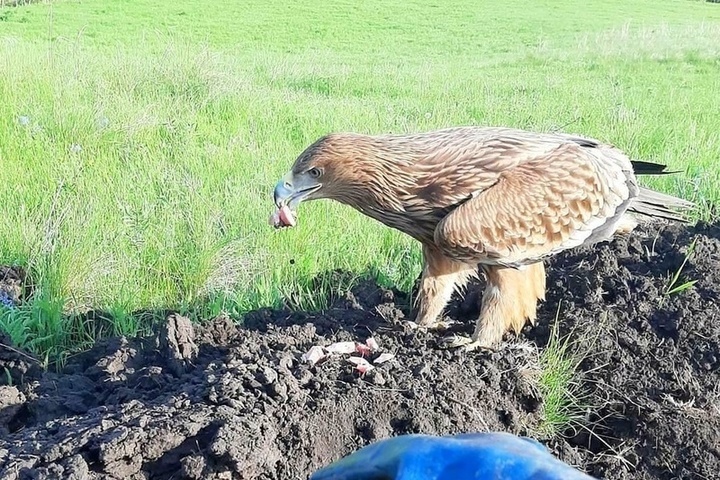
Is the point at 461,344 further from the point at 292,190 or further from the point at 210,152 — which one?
the point at 210,152

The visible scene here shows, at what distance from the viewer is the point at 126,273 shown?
13.4 feet

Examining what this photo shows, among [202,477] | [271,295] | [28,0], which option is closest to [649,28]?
[28,0]

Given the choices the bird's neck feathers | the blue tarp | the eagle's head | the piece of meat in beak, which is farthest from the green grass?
the blue tarp

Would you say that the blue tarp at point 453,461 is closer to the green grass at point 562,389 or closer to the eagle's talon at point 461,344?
the green grass at point 562,389

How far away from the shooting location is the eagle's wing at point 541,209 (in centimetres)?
333

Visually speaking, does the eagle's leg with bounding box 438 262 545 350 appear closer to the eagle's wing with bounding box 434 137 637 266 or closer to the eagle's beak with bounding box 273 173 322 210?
the eagle's wing with bounding box 434 137 637 266

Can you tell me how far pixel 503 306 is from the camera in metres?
3.42

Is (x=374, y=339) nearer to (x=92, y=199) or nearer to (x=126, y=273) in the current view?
(x=126, y=273)

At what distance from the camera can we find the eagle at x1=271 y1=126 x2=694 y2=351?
3.38 metres

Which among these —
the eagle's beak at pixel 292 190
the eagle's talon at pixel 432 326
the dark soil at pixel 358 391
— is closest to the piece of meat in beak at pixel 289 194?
the eagle's beak at pixel 292 190

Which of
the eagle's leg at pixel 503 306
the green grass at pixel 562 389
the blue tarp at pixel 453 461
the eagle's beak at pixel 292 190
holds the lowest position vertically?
the green grass at pixel 562 389

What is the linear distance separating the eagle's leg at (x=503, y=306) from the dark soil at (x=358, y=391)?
0.09 metres

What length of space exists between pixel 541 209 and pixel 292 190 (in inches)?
43.6

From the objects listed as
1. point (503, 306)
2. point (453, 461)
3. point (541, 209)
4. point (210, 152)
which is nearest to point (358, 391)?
point (503, 306)
